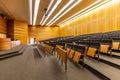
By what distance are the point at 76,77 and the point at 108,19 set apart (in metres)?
7.35

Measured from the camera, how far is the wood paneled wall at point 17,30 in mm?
14836

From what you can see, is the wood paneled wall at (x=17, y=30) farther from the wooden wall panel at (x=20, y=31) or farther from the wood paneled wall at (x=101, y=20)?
the wood paneled wall at (x=101, y=20)

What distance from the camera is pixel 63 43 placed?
20.8 ft

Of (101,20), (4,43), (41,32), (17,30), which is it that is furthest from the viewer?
(41,32)

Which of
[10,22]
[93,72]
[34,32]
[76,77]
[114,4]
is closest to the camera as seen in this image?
[76,77]

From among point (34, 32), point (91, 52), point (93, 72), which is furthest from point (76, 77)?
point (34, 32)

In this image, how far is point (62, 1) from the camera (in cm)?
779

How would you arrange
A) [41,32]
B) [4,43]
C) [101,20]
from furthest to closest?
1. [41,32]
2. [101,20]
3. [4,43]

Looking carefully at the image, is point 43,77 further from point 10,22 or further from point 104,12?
point 10,22

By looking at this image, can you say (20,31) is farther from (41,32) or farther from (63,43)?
(63,43)

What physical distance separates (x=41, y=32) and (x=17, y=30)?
564 cm

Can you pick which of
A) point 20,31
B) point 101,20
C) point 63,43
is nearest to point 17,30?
point 20,31

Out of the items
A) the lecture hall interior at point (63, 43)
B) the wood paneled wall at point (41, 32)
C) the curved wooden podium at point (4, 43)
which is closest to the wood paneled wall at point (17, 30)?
the lecture hall interior at point (63, 43)

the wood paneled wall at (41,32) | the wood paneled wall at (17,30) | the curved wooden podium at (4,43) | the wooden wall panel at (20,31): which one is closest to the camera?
the curved wooden podium at (4,43)
